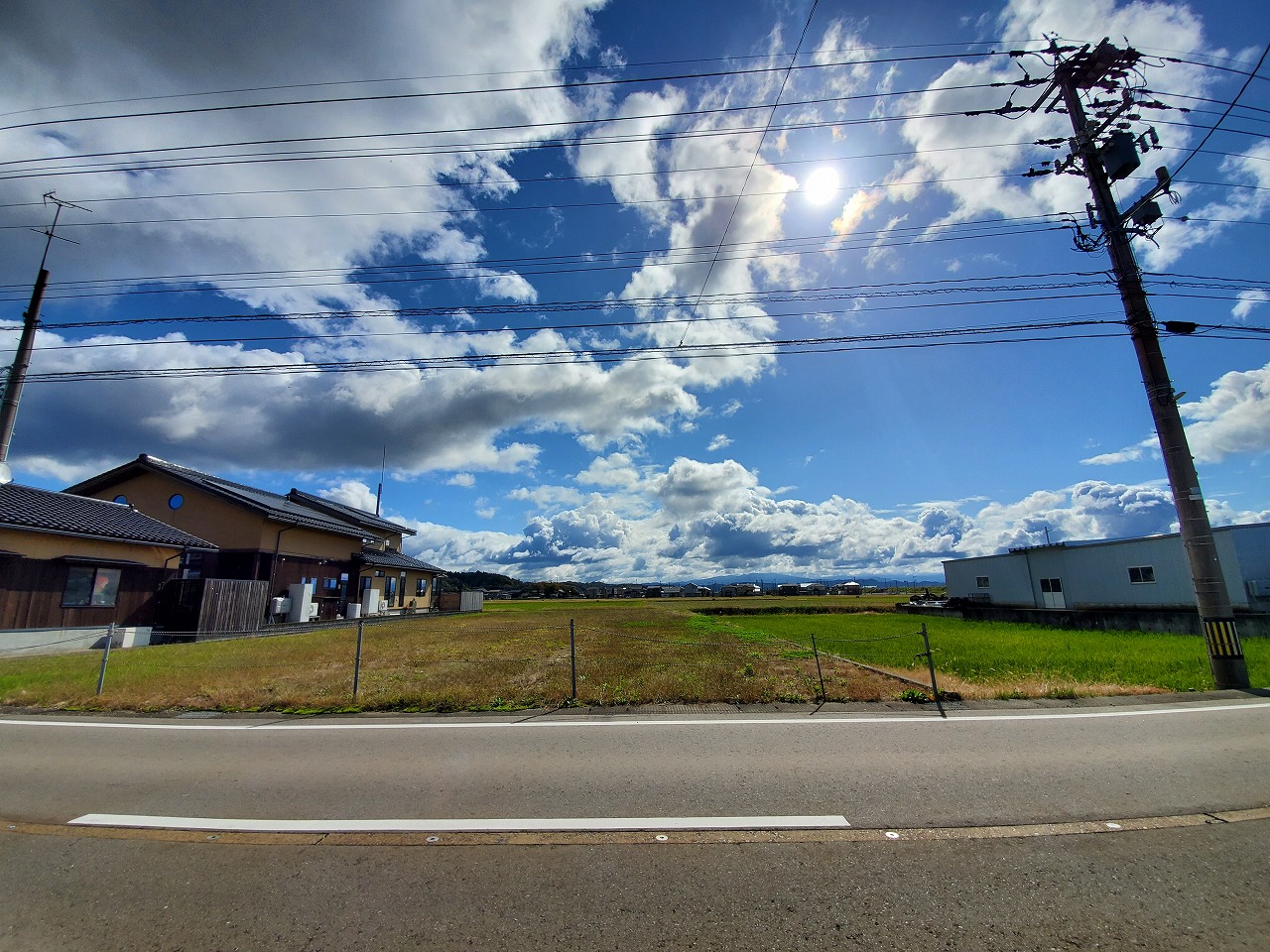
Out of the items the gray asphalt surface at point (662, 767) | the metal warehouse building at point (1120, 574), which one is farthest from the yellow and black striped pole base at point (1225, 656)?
the metal warehouse building at point (1120, 574)

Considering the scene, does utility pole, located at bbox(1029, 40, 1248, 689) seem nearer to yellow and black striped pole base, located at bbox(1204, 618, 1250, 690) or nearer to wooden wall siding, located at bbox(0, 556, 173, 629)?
yellow and black striped pole base, located at bbox(1204, 618, 1250, 690)

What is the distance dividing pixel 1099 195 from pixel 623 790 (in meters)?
16.0

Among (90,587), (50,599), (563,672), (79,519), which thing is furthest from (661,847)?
(79,519)

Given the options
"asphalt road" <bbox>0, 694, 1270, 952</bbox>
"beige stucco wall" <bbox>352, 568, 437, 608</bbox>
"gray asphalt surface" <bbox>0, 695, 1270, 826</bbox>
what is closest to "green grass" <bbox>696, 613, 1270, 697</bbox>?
"gray asphalt surface" <bbox>0, 695, 1270, 826</bbox>

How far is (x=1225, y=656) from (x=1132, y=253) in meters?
8.60

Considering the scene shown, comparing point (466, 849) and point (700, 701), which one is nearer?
point (466, 849)

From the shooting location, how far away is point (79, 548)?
750 inches

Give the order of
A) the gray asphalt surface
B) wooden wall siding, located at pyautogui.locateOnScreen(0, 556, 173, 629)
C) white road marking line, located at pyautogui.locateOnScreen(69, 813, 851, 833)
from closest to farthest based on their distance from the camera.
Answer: white road marking line, located at pyautogui.locateOnScreen(69, 813, 851, 833) → the gray asphalt surface → wooden wall siding, located at pyautogui.locateOnScreen(0, 556, 173, 629)

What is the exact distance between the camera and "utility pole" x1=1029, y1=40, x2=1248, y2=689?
1083cm

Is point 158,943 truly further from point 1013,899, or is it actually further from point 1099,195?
point 1099,195

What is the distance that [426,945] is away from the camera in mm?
2906

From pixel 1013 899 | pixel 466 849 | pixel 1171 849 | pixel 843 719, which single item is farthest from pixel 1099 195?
pixel 466 849

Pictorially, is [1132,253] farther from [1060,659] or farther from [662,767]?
[662,767]

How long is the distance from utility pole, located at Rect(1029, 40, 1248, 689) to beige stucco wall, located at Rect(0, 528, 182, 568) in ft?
102
